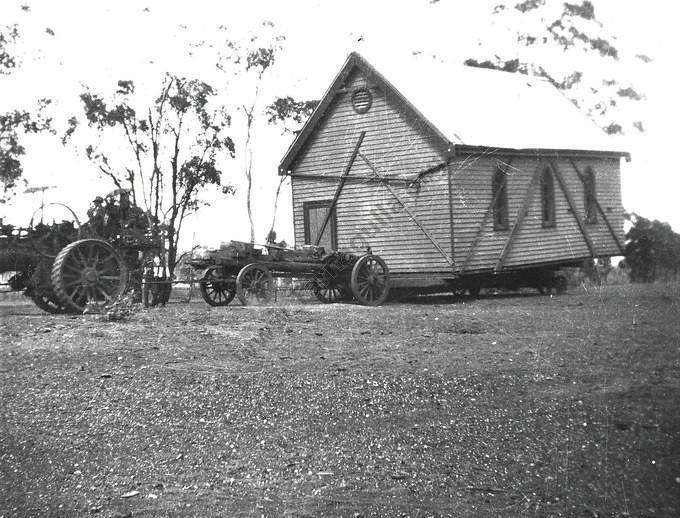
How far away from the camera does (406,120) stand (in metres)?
20.7

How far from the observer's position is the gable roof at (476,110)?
20.1m

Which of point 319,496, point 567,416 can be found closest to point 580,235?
point 567,416

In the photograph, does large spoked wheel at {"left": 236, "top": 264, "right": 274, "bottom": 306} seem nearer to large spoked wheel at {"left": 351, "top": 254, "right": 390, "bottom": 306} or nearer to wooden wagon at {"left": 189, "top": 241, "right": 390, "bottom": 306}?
wooden wagon at {"left": 189, "top": 241, "right": 390, "bottom": 306}

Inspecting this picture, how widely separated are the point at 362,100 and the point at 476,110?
3137mm


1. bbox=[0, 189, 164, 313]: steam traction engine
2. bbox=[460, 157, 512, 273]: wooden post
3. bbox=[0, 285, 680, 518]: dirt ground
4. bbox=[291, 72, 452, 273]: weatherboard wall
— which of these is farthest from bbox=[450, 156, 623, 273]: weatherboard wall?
bbox=[0, 285, 680, 518]: dirt ground

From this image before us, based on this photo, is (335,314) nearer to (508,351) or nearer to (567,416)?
(508,351)

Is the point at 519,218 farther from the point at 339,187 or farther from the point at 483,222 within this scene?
the point at 339,187

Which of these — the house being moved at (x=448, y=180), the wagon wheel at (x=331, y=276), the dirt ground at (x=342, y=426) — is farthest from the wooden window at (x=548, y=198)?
the dirt ground at (x=342, y=426)

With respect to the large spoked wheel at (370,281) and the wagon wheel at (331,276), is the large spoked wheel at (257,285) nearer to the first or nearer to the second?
the wagon wheel at (331,276)

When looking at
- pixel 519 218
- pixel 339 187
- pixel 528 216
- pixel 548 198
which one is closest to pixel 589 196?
pixel 548 198

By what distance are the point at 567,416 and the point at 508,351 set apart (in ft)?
8.55

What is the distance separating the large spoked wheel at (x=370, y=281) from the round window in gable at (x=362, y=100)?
4.72 metres

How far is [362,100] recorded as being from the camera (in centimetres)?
2169

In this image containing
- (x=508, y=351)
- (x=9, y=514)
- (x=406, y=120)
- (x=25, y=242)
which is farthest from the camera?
(x=406, y=120)
